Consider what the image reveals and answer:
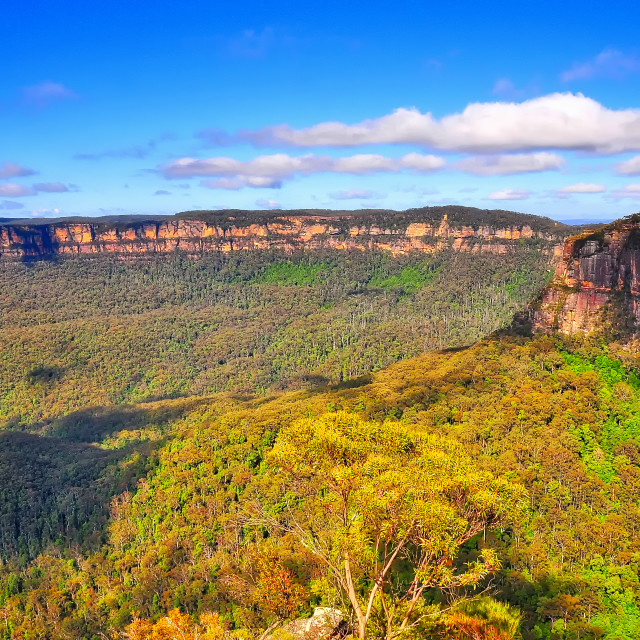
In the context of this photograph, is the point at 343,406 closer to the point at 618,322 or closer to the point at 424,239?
the point at 618,322

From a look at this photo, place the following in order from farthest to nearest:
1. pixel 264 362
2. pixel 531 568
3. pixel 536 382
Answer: pixel 264 362 → pixel 536 382 → pixel 531 568

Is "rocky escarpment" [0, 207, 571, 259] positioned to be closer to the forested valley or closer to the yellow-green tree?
the forested valley

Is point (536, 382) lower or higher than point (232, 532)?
higher

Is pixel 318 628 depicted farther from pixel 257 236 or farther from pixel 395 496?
pixel 257 236

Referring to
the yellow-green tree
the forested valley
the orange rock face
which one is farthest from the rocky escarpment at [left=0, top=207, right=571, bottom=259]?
the yellow-green tree

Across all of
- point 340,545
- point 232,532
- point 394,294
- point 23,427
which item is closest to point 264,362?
point 23,427

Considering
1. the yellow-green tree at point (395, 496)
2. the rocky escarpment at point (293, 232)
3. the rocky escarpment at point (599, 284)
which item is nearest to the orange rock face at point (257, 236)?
the rocky escarpment at point (293, 232)
